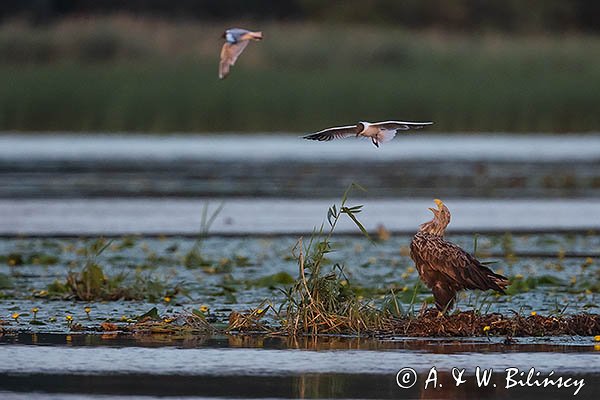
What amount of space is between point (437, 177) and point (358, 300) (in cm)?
1137

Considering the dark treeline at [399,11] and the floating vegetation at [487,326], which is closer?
the floating vegetation at [487,326]

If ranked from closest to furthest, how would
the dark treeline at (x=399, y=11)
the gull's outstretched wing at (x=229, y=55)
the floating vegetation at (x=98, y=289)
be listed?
1. the gull's outstretched wing at (x=229, y=55)
2. the floating vegetation at (x=98, y=289)
3. the dark treeline at (x=399, y=11)

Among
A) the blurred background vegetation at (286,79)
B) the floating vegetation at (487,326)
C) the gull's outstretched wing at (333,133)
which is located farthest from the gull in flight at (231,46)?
the blurred background vegetation at (286,79)

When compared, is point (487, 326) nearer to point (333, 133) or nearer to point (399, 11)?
point (333, 133)

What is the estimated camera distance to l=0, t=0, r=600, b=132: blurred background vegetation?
95.6ft

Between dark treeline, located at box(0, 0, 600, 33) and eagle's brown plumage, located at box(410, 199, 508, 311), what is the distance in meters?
33.8

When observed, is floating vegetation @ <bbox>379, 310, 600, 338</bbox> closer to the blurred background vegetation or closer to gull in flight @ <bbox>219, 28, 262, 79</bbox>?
gull in flight @ <bbox>219, 28, 262, 79</bbox>

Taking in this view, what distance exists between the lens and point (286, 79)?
30.9m

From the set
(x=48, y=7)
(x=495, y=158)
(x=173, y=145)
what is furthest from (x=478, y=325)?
(x=48, y=7)

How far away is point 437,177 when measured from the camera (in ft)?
67.9

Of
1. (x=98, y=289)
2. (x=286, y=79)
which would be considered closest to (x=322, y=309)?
(x=98, y=289)

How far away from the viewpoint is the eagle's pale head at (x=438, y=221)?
914 centimetres

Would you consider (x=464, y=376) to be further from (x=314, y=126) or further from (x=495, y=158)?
(x=314, y=126)

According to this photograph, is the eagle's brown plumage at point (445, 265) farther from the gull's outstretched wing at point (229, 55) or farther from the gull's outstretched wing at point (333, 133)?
the gull's outstretched wing at point (229, 55)
